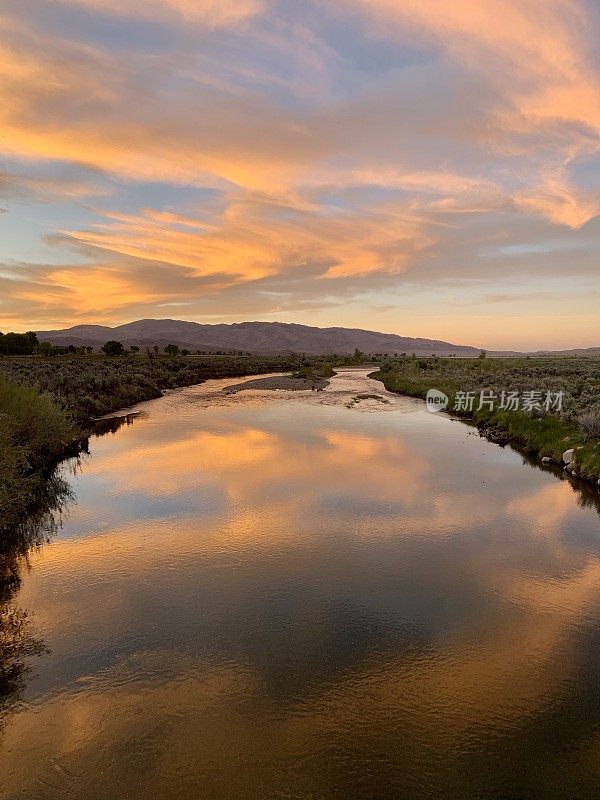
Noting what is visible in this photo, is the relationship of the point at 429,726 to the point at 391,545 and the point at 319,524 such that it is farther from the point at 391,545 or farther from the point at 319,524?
the point at 319,524

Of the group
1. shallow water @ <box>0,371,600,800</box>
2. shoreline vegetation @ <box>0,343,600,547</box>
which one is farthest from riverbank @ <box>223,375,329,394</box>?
→ shallow water @ <box>0,371,600,800</box>

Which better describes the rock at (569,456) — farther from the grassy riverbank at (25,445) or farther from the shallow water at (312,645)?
the grassy riverbank at (25,445)

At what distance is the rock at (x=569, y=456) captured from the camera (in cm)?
2234

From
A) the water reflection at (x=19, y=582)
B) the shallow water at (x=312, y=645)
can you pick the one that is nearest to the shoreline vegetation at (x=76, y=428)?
the water reflection at (x=19, y=582)

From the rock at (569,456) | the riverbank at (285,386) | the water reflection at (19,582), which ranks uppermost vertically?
the riverbank at (285,386)

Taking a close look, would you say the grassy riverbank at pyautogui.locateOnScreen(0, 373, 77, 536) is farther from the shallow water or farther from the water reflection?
the shallow water

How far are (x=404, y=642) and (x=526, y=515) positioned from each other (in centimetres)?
893

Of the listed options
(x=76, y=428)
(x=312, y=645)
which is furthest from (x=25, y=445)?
(x=312, y=645)

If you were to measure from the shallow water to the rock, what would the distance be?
4.02 metres

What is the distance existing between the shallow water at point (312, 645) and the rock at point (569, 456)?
13.2 ft

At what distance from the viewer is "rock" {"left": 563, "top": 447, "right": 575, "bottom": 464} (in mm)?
22344

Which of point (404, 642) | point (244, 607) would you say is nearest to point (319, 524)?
point (244, 607)

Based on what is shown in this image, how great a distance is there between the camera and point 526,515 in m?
16.6

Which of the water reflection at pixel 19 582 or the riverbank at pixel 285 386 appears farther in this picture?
the riverbank at pixel 285 386
